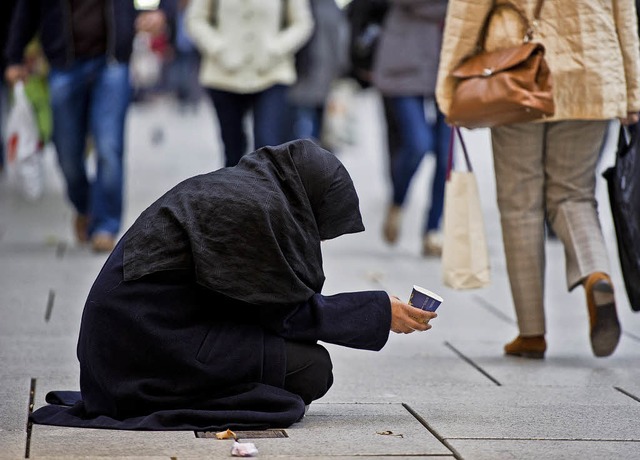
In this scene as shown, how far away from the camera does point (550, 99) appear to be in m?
4.75

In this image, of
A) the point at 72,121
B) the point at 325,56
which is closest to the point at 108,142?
the point at 72,121

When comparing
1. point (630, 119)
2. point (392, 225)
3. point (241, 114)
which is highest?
point (630, 119)

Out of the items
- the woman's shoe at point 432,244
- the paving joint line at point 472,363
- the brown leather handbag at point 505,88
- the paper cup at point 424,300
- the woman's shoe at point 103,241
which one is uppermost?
the brown leather handbag at point 505,88

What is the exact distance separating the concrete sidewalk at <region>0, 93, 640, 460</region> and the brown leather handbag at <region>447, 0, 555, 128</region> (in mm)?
964

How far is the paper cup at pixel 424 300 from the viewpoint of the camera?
12.3 ft

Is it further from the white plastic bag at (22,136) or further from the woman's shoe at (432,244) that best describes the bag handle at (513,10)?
the white plastic bag at (22,136)

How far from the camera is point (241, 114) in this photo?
8023 mm

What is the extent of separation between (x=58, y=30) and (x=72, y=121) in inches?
21.8

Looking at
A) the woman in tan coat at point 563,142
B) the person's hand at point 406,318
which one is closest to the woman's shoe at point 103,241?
the woman in tan coat at point 563,142

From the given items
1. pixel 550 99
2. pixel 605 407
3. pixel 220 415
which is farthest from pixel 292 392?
pixel 550 99

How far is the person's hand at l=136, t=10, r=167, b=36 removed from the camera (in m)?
8.38

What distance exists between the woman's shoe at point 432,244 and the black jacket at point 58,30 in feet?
7.08

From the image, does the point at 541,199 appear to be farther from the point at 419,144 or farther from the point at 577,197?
the point at 419,144

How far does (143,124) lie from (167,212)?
16673mm
